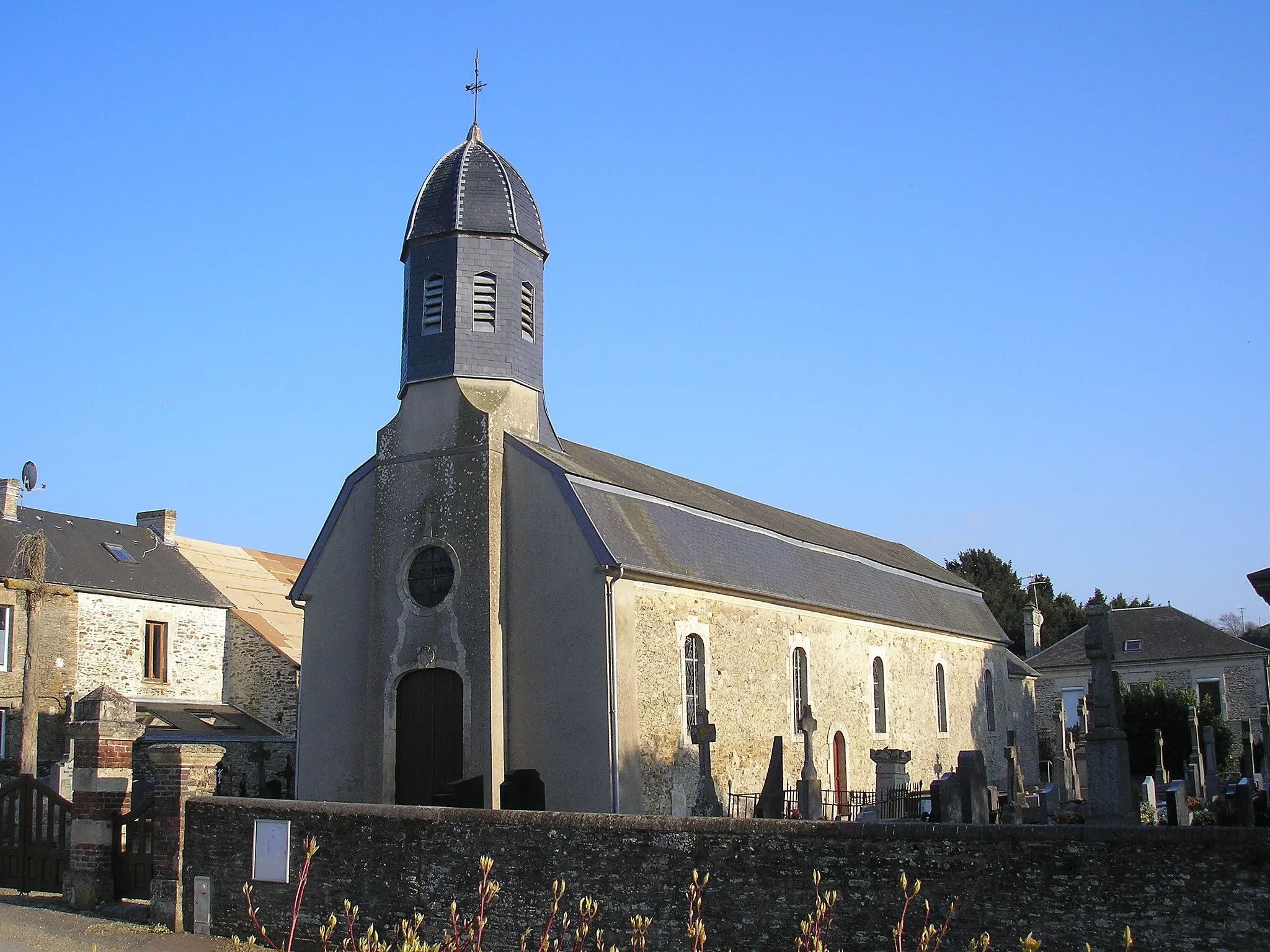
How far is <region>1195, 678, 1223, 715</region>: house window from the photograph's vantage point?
123 ft

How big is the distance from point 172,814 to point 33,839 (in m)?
2.84

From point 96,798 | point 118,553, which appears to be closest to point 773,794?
point 96,798

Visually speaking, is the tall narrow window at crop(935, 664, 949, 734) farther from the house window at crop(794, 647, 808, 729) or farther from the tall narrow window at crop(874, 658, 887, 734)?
the house window at crop(794, 647, 808, 729)

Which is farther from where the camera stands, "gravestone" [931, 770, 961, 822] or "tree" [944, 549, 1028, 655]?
"tree" [944, 549, 1028, 655]

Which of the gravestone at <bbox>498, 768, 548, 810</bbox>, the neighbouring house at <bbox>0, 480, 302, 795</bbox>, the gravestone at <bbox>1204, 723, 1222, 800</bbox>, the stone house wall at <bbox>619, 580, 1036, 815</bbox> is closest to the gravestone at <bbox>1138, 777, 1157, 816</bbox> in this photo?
the gravestone at <bbox>1204, 723, 1222, 800</bbox>

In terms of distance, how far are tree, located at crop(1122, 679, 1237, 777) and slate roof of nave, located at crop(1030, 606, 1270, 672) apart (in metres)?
2.68

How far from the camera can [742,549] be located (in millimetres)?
21844

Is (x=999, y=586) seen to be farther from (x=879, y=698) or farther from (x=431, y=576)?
(x=431, y=576)

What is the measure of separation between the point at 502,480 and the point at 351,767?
207 inches

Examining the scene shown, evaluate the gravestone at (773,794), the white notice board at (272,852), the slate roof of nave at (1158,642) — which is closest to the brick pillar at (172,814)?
the white notice board at (272,852)

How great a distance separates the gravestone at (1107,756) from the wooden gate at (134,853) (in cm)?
979

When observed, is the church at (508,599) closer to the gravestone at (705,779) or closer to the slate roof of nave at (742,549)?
the slate roof of nave at (742,549)

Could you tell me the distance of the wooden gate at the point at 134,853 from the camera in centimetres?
1210

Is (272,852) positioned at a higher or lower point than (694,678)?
lower
